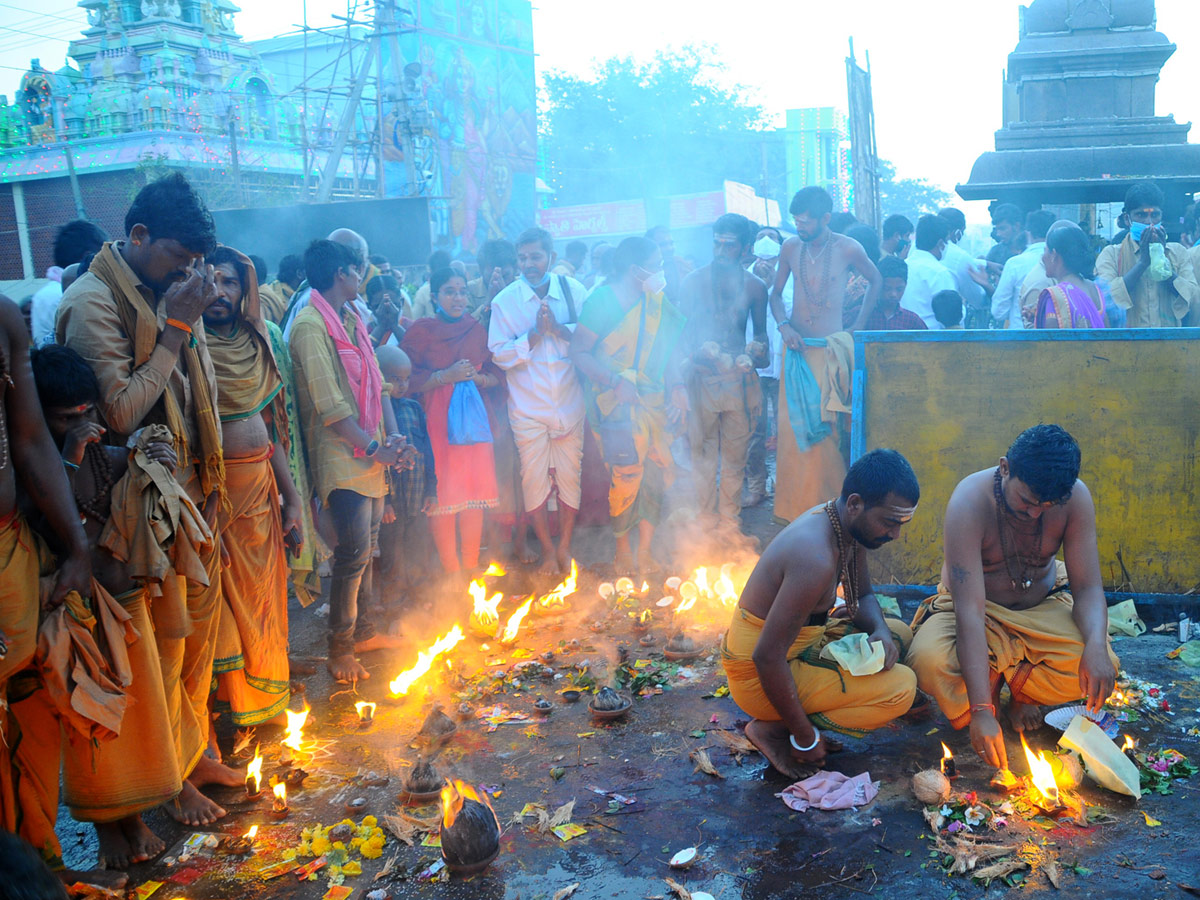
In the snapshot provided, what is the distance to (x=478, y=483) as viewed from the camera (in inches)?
267

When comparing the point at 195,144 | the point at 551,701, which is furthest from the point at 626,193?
the point at 551,701

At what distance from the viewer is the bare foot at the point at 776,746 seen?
13.1 feet

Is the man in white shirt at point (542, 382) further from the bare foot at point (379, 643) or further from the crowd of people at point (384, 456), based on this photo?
the bare foot at point (379, 643)

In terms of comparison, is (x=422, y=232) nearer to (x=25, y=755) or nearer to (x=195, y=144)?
(x=195, y=144)

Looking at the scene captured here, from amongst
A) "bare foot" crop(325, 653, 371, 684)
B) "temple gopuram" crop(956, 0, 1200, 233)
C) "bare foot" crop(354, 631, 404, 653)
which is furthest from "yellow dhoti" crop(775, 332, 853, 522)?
"temple gopuram" crop(956, 0, 1200, 233)

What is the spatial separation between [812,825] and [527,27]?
29.8m

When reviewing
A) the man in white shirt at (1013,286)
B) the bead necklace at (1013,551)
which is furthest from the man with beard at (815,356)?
the bead necklace at (1013,551)

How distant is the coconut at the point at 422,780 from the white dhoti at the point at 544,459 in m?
3.08

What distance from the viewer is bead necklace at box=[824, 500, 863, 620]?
3.97 m

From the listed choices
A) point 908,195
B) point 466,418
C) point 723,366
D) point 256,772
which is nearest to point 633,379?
point 723,366

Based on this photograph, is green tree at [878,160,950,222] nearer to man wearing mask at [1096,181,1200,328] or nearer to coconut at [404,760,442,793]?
man wearing mask at [1096,181,1200,328]

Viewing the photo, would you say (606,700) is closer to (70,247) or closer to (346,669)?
(346,669)

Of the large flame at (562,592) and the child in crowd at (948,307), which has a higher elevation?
the child in crowd at (948,307)

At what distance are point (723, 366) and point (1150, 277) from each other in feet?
10.9
